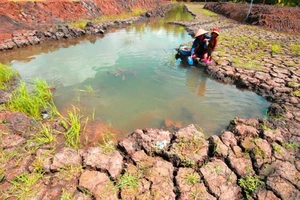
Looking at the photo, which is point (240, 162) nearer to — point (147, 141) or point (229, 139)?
point (229, 139)

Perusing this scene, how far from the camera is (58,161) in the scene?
8.18 ft

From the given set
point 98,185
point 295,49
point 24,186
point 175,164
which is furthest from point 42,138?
point 295,49

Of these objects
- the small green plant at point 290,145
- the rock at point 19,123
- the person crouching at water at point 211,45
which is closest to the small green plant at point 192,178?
the small green plant at point 290,145

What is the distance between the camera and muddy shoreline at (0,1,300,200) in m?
2.17

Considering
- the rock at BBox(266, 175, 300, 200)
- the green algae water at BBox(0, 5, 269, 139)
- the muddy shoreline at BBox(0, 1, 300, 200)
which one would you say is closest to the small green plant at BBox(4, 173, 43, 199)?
the muddy shoreline at BBox(0, 1, 300, 200)

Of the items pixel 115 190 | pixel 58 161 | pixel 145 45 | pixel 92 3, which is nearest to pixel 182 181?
pixel 115 190

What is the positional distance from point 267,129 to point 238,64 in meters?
3.12

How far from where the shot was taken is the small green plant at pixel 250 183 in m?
2.20

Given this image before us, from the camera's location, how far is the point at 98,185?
2232 millimetres

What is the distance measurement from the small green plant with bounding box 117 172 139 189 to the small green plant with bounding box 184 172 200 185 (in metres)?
0.59

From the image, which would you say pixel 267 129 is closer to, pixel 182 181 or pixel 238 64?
pixel 182 181

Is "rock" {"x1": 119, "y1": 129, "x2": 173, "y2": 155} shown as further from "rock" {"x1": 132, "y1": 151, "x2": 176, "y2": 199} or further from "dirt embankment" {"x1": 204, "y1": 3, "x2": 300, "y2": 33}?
"dirt embankment" {"x1": 204, "y1": 3, "x2": 300, "y2": 33}

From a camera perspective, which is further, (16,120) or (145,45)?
(145,45)

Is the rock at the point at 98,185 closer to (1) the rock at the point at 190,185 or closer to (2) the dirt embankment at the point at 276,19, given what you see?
(1) the rock at the point at 190,185
